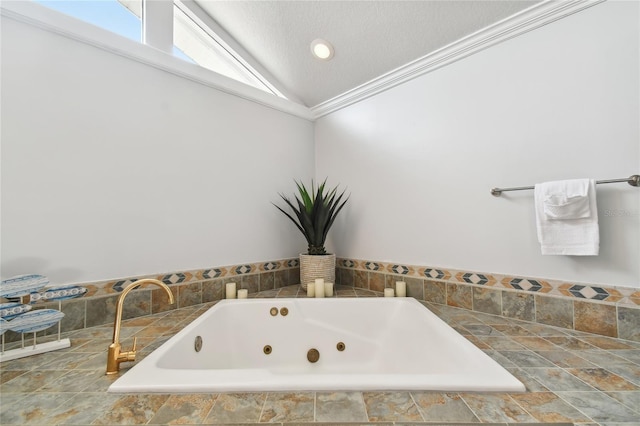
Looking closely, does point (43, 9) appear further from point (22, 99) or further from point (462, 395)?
point (462, 395)

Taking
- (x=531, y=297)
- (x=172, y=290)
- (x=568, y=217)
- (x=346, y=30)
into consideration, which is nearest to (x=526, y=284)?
(x=531, y=297)

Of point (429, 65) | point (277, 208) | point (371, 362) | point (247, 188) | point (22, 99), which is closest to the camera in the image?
point (22, 99)

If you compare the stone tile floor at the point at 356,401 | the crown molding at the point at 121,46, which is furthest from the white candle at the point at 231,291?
the crown molding at the point at 121,46

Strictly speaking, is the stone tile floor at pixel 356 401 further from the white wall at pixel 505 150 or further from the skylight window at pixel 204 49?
the skylight window at pixel 204 49

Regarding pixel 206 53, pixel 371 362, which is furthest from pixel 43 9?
pixel 371 362

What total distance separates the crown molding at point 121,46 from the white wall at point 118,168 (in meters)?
0.03

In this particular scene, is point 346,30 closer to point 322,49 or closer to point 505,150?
point 322,49

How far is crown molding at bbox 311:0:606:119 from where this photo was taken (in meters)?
1.30

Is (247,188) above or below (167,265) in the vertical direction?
above

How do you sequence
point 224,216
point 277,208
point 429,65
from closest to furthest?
point 429,65
point 224,216
point 277,208

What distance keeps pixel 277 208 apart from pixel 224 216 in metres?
0.46

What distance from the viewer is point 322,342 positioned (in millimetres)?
1698

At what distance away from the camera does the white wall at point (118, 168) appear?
4.05ft

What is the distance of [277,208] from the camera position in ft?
7.24
